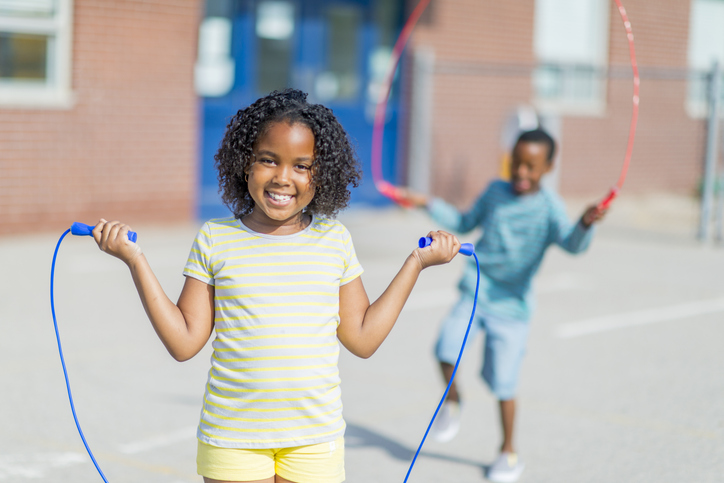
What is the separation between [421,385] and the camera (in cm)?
553

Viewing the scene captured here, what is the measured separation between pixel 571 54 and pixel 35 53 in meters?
9.29

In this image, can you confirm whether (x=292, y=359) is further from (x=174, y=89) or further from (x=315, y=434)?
(x=174, y=89)

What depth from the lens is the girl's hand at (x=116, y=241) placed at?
7.51 ft

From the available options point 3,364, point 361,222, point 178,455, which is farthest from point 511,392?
point 361,222

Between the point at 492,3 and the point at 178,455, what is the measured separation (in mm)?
11611

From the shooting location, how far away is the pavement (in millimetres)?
4238

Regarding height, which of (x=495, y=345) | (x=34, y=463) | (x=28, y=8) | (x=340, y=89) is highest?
(x=28, y=8)

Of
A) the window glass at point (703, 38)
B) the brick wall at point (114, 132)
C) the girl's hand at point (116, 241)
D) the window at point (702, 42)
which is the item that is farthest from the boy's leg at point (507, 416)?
the window glass at point (703, 38)

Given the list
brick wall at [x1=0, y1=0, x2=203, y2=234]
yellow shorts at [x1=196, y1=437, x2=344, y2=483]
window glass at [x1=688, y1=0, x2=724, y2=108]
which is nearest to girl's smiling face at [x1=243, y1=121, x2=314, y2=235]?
yellow shorts at [x1=196, y1=437, x2=344, y2=483]

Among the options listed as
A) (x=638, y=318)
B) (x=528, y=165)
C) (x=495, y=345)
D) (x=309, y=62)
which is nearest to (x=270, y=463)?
(x=495, y=345)

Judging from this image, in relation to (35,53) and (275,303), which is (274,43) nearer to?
(35,53)

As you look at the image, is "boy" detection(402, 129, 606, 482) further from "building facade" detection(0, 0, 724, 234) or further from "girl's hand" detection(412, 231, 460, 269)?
"building facade" detection(0, 0, 724, 234)

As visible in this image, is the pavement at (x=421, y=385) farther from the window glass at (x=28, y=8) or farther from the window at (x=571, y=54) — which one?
the window at (x=571, y=54)

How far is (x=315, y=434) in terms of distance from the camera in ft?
7.89
